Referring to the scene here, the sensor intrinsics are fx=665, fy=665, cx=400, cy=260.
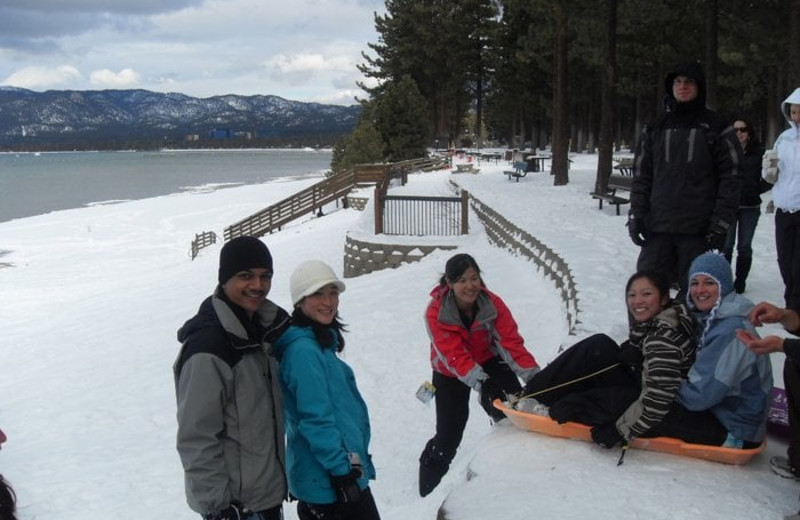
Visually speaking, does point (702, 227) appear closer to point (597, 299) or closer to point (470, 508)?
point (597, 299)

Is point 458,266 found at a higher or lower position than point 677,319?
higher

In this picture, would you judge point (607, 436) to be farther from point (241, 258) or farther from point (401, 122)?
point (401, 122)

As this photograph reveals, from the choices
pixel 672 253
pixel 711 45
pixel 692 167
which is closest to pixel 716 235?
pixel 672 253

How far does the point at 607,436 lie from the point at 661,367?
0.45 metres

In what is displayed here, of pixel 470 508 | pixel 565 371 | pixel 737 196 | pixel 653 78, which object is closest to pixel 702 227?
pixel 737 196

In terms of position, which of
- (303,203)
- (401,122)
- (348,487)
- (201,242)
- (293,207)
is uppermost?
(401,122)

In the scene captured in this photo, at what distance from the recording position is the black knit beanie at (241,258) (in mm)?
2668

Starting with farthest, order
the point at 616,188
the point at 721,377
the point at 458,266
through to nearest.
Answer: the point at 616,188 < the point at 458,266 < the point at 721,377

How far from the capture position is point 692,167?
445 centimetres

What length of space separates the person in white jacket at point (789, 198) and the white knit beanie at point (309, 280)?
3.51m

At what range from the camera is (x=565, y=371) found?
3.72 m

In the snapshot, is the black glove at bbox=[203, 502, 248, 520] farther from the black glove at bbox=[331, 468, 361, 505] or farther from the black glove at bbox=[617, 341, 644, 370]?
the black glove at bbox=[617, 341, 644, 370]

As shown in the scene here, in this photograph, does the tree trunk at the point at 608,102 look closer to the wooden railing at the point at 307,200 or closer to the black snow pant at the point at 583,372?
the wooden railing at the point at 307,200

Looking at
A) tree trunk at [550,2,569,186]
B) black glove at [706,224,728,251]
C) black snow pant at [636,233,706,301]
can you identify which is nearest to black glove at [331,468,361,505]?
black snow pant at [636,233,706,301]
